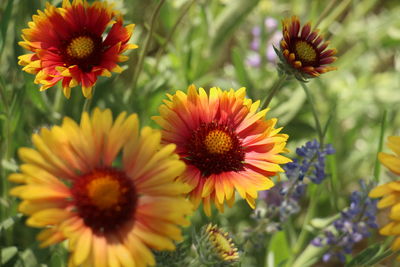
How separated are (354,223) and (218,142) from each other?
39 centimetres

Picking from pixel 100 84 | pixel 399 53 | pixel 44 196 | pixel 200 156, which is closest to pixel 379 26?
pixel 399 53

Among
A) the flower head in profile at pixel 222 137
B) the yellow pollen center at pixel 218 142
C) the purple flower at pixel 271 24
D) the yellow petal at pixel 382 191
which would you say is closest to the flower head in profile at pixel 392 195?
the yellow petal at pixel 382 191

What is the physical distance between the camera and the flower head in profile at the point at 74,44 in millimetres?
768

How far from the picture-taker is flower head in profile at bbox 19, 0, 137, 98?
2.52 feet

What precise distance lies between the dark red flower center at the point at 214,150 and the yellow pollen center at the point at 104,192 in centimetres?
19

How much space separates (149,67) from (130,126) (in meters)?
0.89

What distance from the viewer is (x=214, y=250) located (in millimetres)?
695

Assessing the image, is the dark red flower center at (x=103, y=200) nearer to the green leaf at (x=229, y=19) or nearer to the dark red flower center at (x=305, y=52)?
the dark red flower center at (x=305, y=52)

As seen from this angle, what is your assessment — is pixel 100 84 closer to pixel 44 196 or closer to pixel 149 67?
pixel 149 67

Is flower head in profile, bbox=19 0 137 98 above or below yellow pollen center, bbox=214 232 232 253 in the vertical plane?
above

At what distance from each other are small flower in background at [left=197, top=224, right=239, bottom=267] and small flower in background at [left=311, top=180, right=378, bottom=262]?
34cm

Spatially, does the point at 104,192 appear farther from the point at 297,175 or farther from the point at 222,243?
the point at 297,175

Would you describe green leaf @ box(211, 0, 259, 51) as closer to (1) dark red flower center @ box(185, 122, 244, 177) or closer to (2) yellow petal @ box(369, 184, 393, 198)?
(1) dark red flower center @ box(185, 122, 244, 177)

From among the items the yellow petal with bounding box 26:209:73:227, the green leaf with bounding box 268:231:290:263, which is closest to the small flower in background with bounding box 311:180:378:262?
the green leaf with bounding box 268:231:290:263
